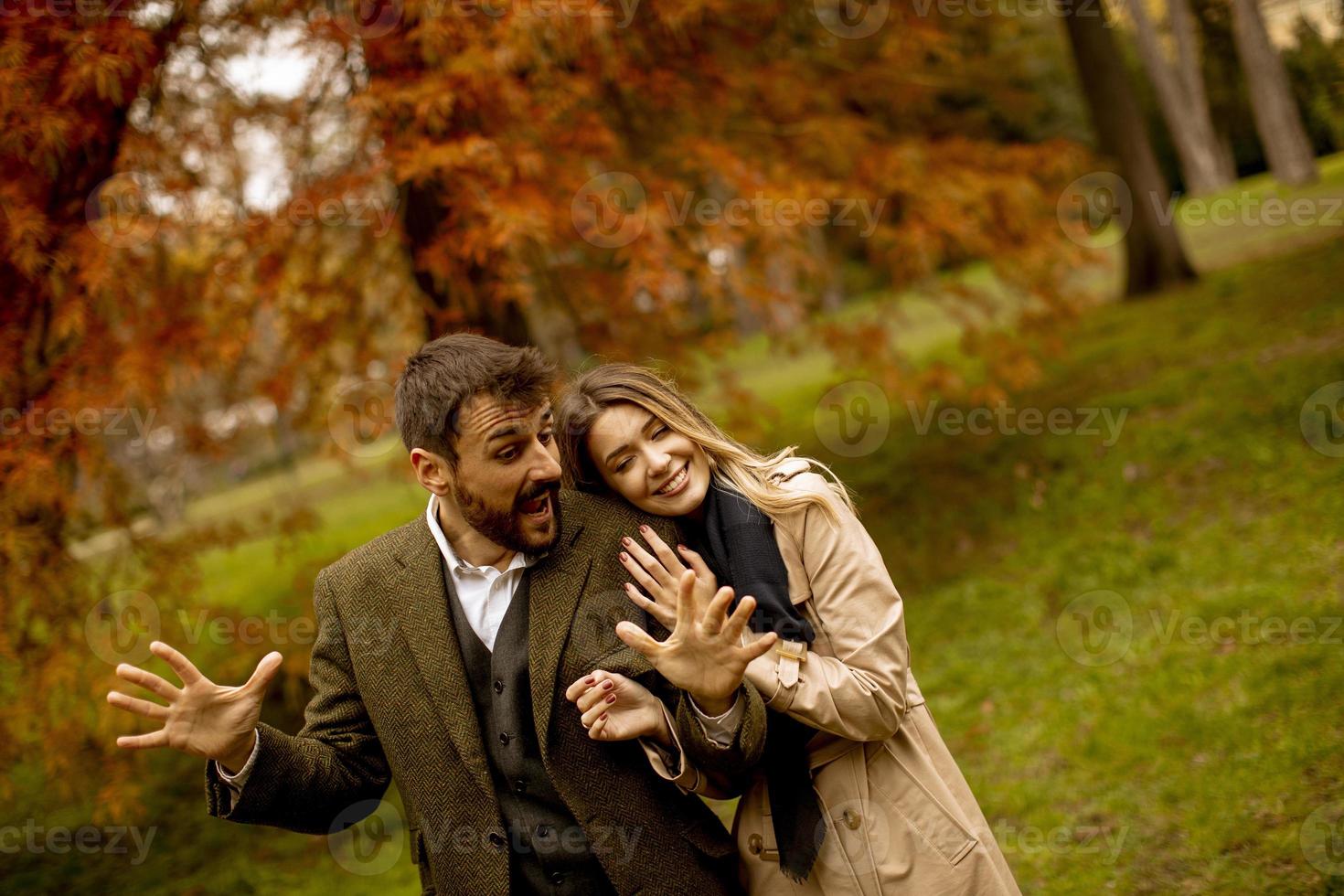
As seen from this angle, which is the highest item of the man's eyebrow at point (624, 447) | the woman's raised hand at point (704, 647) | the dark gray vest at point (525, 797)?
the man's eyebrow at point (624, 447)

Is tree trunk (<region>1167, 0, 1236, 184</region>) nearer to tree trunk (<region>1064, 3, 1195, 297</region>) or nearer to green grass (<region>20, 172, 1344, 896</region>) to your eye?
tree trunk (<region>1064, 3, 1195, 297</region>)

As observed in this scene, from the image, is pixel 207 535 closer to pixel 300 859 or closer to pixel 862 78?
pixel 300 859

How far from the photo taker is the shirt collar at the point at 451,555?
2.51m

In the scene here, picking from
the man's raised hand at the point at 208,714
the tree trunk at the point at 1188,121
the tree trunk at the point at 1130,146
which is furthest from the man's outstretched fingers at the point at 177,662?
the tree trunk at the point at 1188,121

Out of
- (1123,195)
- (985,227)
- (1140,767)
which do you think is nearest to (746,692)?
(1140,767)

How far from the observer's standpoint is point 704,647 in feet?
7.22

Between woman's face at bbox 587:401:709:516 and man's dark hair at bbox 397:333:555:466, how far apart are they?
201 mm

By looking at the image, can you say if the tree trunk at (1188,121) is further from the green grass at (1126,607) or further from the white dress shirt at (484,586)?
the white dress shirt at (484,586)

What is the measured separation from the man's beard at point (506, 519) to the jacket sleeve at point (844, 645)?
0.55 metres

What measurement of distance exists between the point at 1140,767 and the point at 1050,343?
3.63 metres

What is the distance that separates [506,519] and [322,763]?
2.31 ft

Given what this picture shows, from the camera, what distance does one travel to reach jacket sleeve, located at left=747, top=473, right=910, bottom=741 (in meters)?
2.27

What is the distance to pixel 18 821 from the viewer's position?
22.0ft

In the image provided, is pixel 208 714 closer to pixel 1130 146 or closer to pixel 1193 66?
pixel 1130 146
